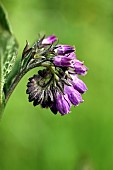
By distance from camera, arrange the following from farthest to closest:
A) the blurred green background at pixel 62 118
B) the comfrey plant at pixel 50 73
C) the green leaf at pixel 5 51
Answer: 1. the blurred green background at pixel 62 118
2. the comfrey plant at pixel 50 73
3. the green leaf at pixel 5 51

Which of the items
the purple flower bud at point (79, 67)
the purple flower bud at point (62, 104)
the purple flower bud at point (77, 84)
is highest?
the purple flower bud at point (79, 67)

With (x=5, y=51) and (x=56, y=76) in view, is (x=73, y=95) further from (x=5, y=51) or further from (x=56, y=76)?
(x=5, y=51)

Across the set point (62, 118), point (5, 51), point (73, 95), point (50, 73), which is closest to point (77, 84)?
point (73, 95)

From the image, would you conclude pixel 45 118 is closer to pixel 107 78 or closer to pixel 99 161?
pixel 99 161

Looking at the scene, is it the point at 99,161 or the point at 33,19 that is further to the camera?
the point at 33,19

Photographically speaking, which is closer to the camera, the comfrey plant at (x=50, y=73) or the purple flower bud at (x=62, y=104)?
the comfrey plant at (x=50, y=73)

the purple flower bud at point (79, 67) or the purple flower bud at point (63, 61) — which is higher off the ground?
the purple flower bud at point (63, 61)

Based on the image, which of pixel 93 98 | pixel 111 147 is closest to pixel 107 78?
pixel 93 98

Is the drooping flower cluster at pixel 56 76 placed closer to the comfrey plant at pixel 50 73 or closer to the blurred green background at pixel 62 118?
the comfrey plant at pixel 50 73

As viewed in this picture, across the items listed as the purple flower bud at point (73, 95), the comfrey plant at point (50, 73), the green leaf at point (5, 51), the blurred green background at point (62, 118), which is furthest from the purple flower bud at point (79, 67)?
the blurred green background at point (62, 118)
